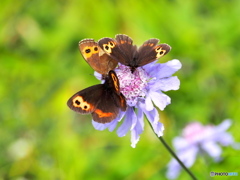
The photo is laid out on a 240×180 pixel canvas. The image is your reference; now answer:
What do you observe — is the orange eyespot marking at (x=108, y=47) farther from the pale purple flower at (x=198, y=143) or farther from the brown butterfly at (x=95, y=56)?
the pale purple flower at (x=198, y=143)

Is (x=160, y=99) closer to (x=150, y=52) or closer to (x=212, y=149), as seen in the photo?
(x=150, y=52)

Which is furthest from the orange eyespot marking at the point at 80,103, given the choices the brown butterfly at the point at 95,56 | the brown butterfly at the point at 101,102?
the brown butterfly at the point at 95,56

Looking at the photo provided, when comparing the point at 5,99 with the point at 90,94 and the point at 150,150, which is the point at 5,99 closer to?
the point at 150,150

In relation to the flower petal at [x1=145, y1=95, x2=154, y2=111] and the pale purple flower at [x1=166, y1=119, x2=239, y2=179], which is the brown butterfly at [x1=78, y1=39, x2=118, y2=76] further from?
the pale purple flower at [x1=166, y1=119, x2=239, y2=179]

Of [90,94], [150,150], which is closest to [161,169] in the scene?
[150,150]

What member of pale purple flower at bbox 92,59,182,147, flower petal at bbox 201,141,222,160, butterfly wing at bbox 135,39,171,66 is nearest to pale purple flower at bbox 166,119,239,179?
flower petal at bbox 201,141,222,160

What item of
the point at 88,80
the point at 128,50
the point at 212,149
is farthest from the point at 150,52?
the point at 88,80
